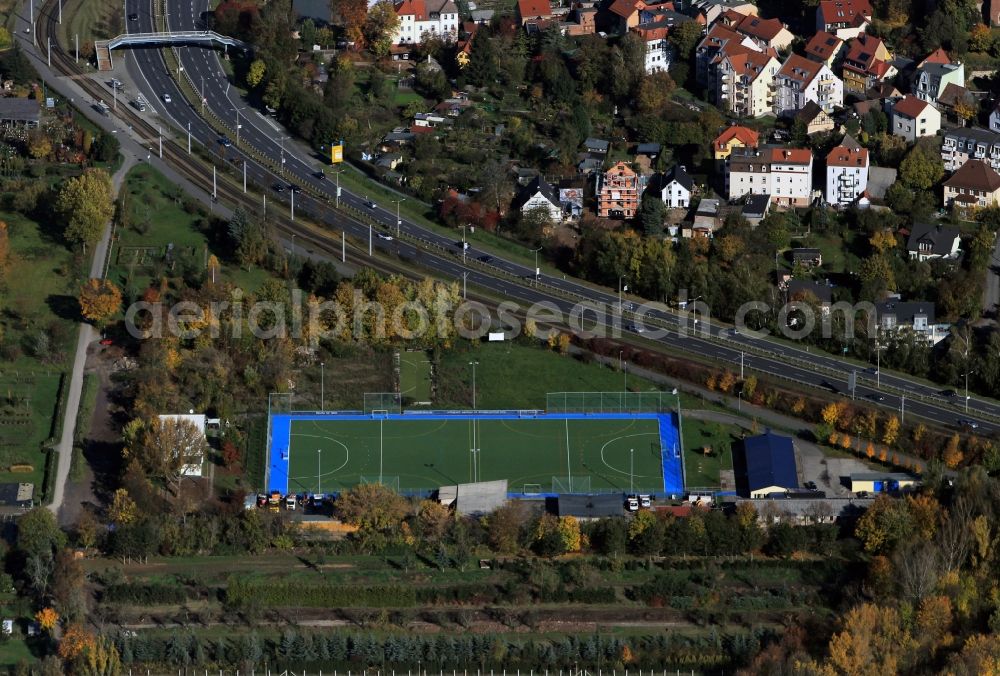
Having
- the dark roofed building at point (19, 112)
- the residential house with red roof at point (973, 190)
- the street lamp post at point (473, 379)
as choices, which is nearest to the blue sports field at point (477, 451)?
the street lamp post at point (473, 379)

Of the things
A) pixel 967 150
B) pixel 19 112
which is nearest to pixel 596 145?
pixel 967 150

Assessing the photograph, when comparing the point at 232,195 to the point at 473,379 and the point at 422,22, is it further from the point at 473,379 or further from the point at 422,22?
the point at 473,379

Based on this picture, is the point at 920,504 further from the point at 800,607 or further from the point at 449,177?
the point at 449,177

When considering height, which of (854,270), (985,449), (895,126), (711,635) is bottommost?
(711,635)

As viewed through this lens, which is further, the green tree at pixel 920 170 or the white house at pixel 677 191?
the green tree at pixel 920 170

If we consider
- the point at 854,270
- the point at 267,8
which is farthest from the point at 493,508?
the point at 267,8

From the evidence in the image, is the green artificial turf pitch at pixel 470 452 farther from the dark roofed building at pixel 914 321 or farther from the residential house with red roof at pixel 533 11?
the residential house with red roof at pixel 533 11

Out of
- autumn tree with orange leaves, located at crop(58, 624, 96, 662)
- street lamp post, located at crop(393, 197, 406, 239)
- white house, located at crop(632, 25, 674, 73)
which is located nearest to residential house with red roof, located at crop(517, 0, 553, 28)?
white house, located at crop(632, 25, 674, 73)
